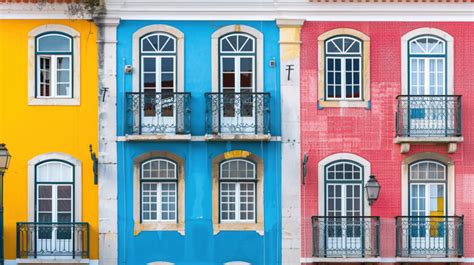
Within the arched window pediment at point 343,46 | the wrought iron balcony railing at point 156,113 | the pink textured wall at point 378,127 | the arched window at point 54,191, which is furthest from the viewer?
the arched window pediment at point 343,46

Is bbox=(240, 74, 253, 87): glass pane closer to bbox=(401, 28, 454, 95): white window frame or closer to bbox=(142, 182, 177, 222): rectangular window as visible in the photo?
bbox=(142, 182, 177, 222): rectangular window

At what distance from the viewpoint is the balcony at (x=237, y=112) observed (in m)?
25.5

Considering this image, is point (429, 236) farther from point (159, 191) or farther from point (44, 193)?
point (44, 193)

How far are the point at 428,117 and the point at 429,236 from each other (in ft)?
8.86

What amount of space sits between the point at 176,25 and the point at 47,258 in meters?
6.00

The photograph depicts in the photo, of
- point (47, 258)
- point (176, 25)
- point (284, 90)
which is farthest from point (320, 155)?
point (47, 258)

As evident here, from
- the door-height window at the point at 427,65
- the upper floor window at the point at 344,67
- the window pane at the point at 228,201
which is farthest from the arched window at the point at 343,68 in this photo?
the window pane at the point at 228,201

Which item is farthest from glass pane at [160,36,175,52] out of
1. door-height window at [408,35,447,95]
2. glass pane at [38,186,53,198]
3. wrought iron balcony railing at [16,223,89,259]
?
door-height window at [408,35,447,95]

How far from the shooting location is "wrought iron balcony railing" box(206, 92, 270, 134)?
83.6ft

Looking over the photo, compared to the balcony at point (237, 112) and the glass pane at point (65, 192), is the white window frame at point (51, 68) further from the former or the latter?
the balcony at point (237, 112)

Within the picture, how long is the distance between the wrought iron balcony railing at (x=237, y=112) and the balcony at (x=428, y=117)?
3072 millimetres

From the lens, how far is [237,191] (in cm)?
2575

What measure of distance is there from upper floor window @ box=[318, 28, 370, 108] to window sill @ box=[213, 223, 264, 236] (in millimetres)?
3240

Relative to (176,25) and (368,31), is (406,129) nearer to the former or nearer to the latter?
(368,31)
